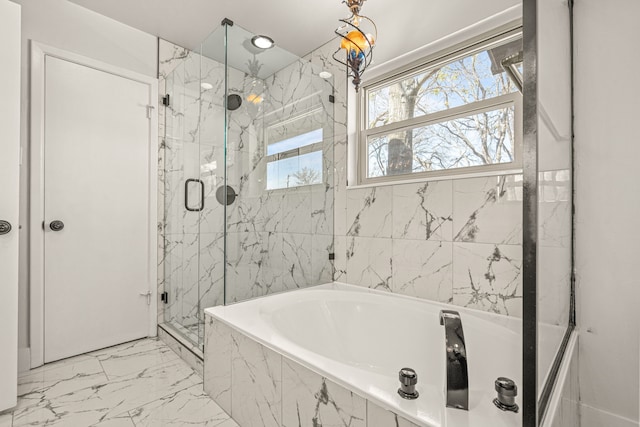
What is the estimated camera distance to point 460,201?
1.73 metres

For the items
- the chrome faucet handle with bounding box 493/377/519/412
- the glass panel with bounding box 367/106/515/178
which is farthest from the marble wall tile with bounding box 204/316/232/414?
the glass panel with bounding box 367/106/515/178

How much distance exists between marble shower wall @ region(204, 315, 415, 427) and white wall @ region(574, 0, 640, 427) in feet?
3.24

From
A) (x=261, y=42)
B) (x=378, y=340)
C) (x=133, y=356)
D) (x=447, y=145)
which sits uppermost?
(x=261, y=42)

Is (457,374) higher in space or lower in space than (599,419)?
higher

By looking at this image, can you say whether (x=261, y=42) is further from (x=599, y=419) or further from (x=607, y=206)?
(x=599, y=419)

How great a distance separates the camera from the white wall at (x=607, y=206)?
1197 mm

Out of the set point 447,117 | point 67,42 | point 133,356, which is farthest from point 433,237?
point 67,42

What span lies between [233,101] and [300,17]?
3.17 ft

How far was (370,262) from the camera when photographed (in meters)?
2.16

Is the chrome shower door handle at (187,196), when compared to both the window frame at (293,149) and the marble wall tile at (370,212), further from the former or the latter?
the marble wall tile at (370,212)

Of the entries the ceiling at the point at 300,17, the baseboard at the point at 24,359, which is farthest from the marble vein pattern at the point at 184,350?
the ceiling at the point at 300,17

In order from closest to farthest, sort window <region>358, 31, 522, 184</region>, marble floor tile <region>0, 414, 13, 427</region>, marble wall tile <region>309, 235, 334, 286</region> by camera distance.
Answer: marble floor tile <region>0, 414, 13, 427</region>, window <region>358, 31, 522, 184</region>, marble wall tile <region>309, 235, 334, 286</region>

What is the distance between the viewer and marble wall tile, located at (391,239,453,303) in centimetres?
178

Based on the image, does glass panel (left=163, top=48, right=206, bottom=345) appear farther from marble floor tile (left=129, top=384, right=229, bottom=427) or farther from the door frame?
the door frame
